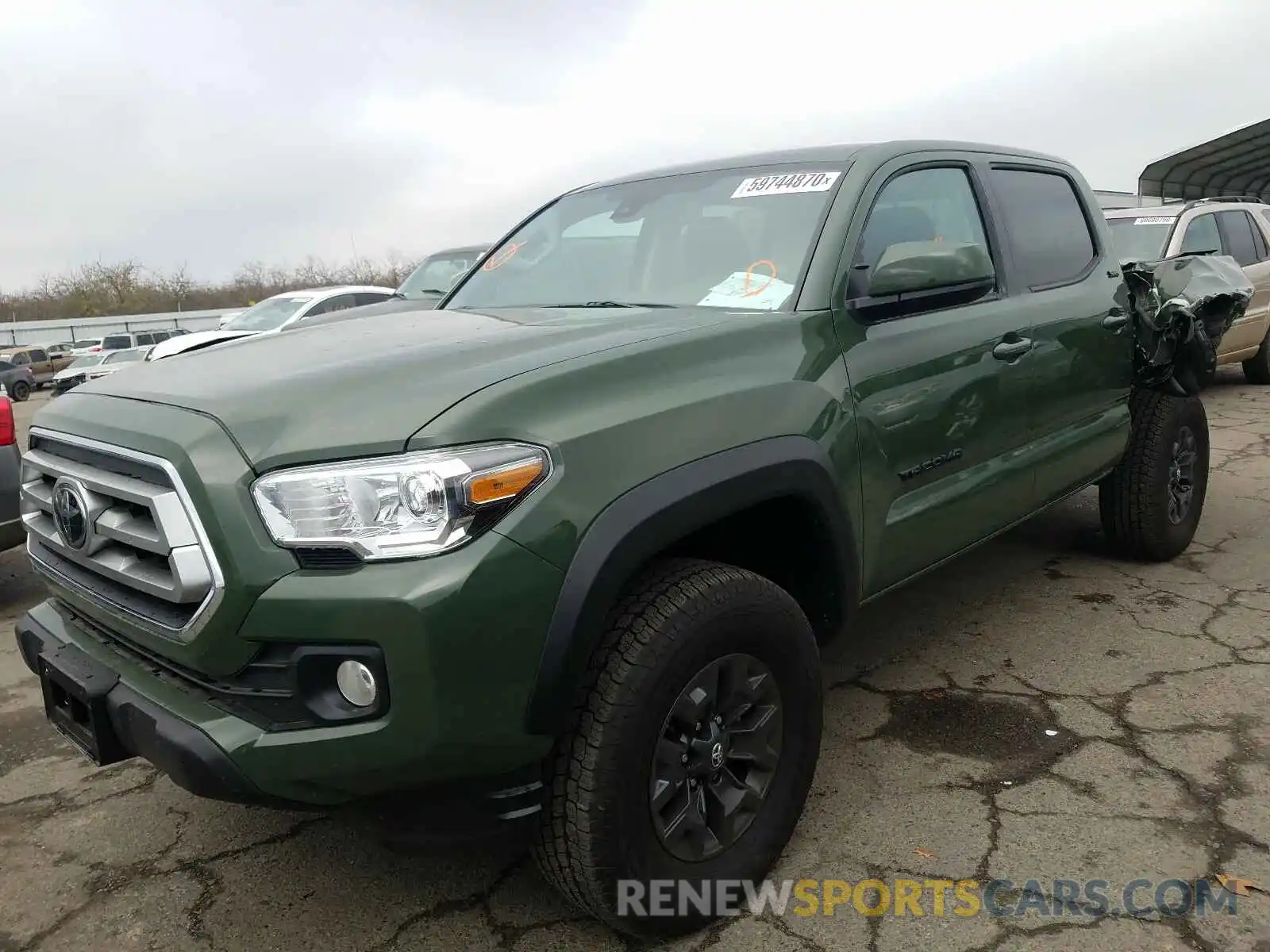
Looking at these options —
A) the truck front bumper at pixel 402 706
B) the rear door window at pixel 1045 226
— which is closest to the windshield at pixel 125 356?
the rear door window at pixel 1045 226

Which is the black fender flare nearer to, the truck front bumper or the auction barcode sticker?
the truck front bumper

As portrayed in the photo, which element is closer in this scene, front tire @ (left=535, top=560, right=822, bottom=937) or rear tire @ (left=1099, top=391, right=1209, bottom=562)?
front tire @ (left=535, top=560, right=822, bottom=937)

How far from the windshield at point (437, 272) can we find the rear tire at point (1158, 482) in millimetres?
6511

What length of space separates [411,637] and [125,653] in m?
0.85

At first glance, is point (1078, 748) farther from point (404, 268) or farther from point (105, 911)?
point (404, 268)

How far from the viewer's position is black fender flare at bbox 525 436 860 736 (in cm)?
184

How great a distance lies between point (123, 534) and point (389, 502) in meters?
0.63

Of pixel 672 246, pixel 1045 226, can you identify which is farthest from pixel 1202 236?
pixel 672 246

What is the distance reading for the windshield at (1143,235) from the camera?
7992mm

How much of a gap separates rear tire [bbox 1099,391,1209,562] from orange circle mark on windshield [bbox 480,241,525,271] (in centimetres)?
271

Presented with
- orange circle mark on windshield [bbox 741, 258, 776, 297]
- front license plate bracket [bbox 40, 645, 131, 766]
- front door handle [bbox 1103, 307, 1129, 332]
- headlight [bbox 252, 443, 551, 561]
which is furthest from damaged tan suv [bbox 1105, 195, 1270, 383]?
front license plate bracket [bbox 40, 645, 131, 766]

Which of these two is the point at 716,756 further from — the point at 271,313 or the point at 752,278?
the point at 271,313

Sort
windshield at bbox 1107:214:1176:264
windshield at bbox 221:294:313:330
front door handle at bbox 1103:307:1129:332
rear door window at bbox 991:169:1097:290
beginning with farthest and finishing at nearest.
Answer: windshield at bbox 221:294:313:330 < windshield at bbox 1107:214:1176:264 < front door handle at bbox 1103:307:1129:332 < rear door window at bbox 991:169:1097:290

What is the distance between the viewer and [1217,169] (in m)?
22.9
